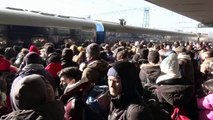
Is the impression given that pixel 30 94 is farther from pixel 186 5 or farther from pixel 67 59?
pixel 186 5

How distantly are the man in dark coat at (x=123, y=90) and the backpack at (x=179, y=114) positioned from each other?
86cm

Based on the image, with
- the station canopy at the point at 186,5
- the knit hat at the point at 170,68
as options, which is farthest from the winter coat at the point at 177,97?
the station canopy at the point at 186,5

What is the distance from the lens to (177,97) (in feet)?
12.2

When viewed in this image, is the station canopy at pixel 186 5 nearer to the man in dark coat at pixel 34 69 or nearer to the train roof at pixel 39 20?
the train roof at pixel 39 20

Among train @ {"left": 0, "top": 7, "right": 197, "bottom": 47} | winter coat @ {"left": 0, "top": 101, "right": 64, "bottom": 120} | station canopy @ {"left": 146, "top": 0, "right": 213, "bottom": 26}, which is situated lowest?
train @ {"left": 0, "top": 7, "right": 197, "bottom": 47}

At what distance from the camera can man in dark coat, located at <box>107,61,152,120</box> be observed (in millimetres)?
2910

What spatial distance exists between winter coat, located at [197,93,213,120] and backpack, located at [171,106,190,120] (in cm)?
23

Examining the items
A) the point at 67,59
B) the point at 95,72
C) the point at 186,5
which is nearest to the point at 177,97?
the point at 95,72

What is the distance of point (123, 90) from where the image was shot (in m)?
2.97

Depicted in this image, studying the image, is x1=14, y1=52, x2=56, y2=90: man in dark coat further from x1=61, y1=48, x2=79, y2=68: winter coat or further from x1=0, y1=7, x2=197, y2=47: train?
x1=0, y1=7, x2=197, y2=47: train

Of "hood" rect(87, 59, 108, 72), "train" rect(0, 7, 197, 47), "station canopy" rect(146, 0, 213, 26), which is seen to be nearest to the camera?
"hood" rect(87, 59, 108, 72)

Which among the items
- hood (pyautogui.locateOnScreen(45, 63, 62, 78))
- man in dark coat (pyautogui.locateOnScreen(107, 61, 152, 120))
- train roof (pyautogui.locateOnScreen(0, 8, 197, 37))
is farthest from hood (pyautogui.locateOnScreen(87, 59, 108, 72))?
train roof (pyautogui.locateOnScreen(0, 8, 197, 37))

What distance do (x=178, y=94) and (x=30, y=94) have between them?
1.78 meters

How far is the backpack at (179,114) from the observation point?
145 inches
